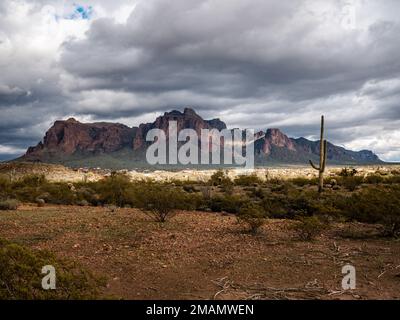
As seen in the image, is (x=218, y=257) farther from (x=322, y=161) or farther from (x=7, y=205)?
(x=322, y=161)

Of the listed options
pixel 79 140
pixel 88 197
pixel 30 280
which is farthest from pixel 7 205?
pixel 79 140

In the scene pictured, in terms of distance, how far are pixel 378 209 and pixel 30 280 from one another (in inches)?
438

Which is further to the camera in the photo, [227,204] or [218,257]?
[227,204]

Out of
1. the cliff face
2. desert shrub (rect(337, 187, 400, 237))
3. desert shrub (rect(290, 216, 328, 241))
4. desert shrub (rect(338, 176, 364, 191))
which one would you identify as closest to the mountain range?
the cliff face

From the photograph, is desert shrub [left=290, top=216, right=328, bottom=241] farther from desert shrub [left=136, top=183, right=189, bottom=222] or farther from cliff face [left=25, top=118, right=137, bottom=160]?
cliff face [left=25, top=118, right=137, bottom=160]

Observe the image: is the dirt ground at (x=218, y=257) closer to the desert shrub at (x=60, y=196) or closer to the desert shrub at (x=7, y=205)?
the desert shrub at (x=7, y=205)

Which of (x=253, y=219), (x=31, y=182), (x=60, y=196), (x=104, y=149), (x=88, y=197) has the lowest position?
(x=88, y=197)

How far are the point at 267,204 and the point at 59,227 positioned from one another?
9433 mm

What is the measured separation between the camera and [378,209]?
45.0 ft

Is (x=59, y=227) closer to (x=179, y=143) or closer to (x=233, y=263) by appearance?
(x=233, y=263)

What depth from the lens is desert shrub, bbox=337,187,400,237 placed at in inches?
520

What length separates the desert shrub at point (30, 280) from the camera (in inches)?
222

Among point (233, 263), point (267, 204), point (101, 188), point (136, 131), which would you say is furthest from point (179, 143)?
point (233, 263)
